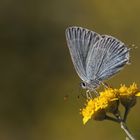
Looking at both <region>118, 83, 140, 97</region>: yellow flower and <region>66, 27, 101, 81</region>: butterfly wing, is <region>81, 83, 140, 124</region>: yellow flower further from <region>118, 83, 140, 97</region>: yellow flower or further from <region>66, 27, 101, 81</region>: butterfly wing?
<region>66, 27, 101, 81</region>: butterfly wing

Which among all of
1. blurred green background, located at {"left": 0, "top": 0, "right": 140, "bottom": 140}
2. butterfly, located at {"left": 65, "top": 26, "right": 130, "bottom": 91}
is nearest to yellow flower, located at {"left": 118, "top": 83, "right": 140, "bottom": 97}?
butterfly, located at {"left": 65, "top": 26, "right": 130, "bottom": 91}

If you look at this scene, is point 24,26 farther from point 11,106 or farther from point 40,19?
point 11,106

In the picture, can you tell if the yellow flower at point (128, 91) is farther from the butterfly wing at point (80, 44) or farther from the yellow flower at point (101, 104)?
the butterfly wing at point (80, 44)

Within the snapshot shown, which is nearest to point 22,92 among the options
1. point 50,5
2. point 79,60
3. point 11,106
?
point 11,106

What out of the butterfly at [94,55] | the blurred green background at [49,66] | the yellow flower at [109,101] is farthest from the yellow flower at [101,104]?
the blurred green background at [49,66]

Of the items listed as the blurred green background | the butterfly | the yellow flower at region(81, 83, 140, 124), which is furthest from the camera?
the blurred green background
